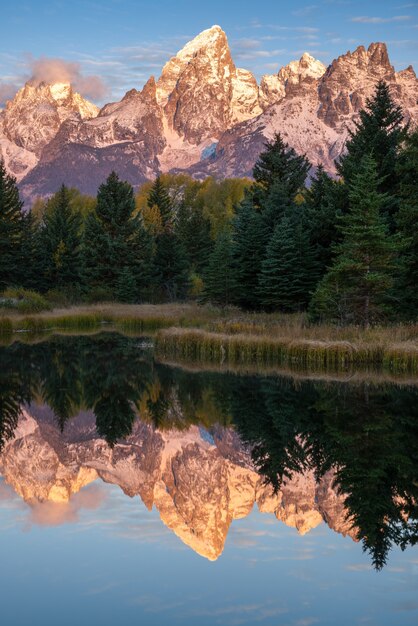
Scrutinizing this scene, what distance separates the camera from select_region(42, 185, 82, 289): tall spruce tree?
243ft

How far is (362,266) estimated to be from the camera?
33031 mm

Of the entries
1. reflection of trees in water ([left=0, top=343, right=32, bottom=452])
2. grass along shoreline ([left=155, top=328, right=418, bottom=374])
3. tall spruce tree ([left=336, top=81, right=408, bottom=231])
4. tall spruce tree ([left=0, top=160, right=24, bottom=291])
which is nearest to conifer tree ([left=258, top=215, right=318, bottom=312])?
tall spruce tree ([left=336, top=81, right=408, bottom=231])

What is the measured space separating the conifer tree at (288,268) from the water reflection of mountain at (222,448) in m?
15.5

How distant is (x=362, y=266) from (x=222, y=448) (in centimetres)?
1816

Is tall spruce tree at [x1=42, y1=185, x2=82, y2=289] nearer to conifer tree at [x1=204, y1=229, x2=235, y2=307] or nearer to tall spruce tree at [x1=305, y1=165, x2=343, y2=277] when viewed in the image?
conifer tree at [x1=204, y1=229, x2=235, y2=307]

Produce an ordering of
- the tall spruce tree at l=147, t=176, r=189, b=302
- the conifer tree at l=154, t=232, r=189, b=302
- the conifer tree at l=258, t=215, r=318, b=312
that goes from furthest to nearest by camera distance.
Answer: the conifer tree at l=154, t=232, r=189, b=302, the tall spruce tree at l=147, t=176, r=189, b=302, the conifer tree at l=258, t=215, r=318, b=312

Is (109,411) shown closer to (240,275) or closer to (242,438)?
(242,438)

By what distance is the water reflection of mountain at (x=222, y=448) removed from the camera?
1195 centimetres

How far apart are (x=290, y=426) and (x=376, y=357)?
9.78 metres

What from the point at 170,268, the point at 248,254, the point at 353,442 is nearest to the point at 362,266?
the point at 248,254

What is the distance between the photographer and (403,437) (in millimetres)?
16688

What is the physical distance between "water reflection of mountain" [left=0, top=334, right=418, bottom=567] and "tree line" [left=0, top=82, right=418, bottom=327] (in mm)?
9944

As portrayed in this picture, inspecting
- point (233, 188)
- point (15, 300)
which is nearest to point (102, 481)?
point (15, 300)

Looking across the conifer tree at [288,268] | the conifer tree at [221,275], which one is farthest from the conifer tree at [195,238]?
the conifer tree at [288,268]
